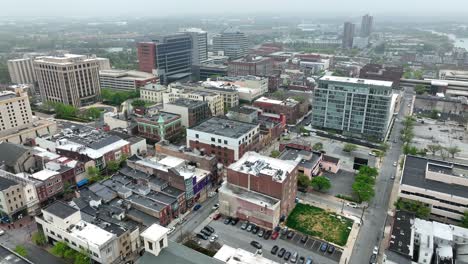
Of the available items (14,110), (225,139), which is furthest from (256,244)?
(14,110)

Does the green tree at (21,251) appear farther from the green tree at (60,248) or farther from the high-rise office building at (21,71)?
the high-rise office building at (21,71)

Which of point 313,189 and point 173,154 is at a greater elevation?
point 173,154

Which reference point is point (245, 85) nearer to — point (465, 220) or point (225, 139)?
point (225, 139)

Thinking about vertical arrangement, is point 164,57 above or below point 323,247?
above

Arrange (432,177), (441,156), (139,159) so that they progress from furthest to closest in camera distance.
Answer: (441,156), (139,159), (432,177)

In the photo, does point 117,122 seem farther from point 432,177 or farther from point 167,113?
point 432,177

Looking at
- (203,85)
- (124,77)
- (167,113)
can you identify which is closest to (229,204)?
(167,113)
